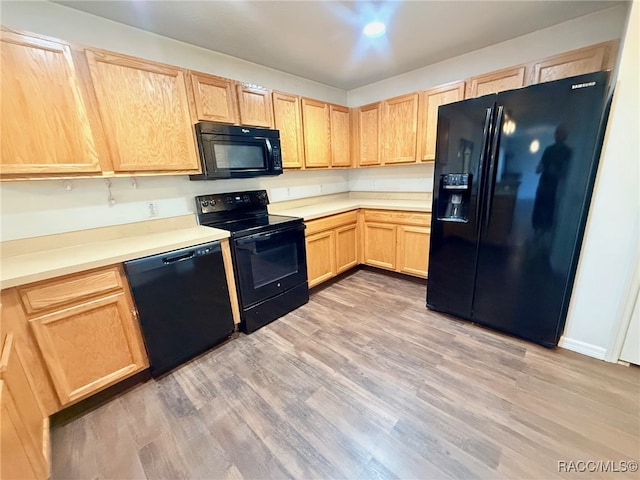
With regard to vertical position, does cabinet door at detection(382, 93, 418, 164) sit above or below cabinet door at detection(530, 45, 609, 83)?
below

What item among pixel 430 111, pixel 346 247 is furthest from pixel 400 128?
pixel 346 247

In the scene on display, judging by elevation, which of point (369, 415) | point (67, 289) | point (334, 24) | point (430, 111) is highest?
point (334, 24)

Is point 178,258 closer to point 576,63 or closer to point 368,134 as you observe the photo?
point 368,134

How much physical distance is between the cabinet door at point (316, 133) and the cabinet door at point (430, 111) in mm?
1065

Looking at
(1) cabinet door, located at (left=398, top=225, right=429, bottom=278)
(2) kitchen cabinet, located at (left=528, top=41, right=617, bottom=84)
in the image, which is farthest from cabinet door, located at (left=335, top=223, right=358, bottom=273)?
(2) kitchen cabinet, located at (left=528, top=41, right=617, bottom=84)

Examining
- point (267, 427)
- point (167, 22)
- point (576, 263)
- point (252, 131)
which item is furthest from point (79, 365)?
point (576, 263)

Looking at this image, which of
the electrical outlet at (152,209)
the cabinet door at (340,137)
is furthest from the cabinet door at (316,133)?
the electrical outlet at (152,209)

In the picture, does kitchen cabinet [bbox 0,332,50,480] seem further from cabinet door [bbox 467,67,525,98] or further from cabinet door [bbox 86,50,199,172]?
cabinet door [bbox 467,67,525,98]

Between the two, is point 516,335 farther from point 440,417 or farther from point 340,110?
point 340,110

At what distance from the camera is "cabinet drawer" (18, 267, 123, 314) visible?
4.33 ft

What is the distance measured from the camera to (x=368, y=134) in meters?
3.36

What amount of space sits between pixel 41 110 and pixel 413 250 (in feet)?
10.2

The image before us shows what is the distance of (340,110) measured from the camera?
3299mm

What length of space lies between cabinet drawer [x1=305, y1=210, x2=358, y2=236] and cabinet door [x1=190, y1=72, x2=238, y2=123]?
3.98 ft
